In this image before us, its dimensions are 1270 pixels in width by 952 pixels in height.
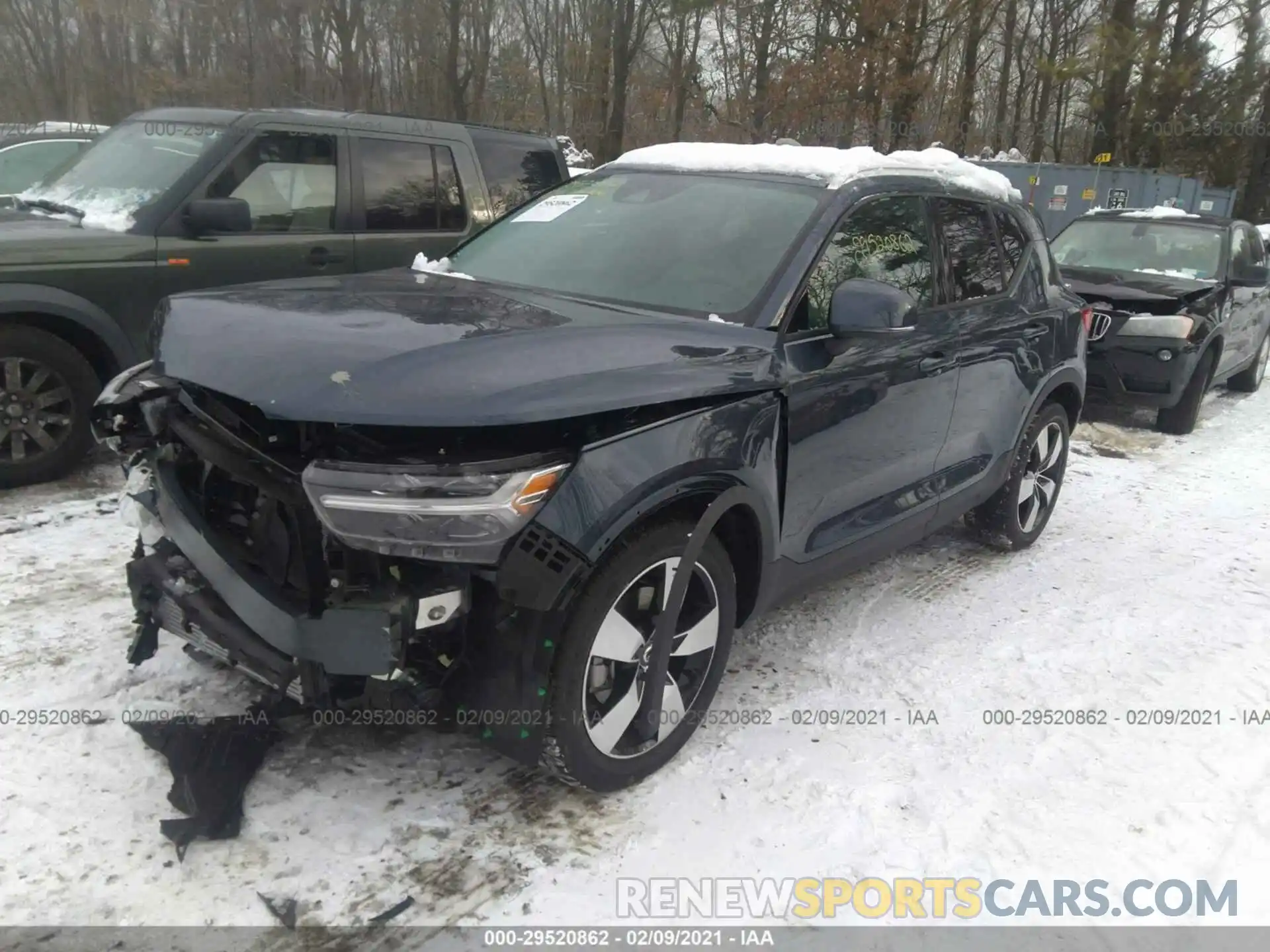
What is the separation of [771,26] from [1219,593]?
19835 mm

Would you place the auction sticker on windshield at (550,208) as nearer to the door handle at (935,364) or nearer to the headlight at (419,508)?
the door handle at (935,364)

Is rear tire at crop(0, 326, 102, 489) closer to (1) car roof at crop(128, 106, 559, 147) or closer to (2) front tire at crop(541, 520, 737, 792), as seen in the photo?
(1) car roof at crop(128, 106, 559, 147)

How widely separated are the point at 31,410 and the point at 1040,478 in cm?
517

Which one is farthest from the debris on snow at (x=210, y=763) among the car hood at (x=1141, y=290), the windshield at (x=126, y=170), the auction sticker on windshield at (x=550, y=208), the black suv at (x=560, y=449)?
the car hood at (x=1141, y=290)

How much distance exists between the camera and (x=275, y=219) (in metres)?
5.50

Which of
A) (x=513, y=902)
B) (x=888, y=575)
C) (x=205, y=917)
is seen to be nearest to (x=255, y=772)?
(x=205, y=917)

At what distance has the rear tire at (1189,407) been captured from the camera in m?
8.16

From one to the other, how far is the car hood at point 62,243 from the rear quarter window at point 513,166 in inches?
89.9

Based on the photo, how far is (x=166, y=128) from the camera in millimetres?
5582

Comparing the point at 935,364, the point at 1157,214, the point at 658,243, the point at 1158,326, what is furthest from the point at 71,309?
the point at 1157,214

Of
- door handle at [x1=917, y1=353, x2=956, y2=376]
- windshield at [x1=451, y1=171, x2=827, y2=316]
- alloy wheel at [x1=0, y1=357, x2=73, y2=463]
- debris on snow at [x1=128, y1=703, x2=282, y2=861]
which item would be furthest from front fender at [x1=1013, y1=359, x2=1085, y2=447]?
alloy wheel at [x1=0, y1=357, x2=73, y2=463]

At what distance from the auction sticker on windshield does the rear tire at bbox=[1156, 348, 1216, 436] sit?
6.16 m

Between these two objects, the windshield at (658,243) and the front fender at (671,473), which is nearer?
the front fender at (671,473)

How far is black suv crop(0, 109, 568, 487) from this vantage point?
4.72 m
